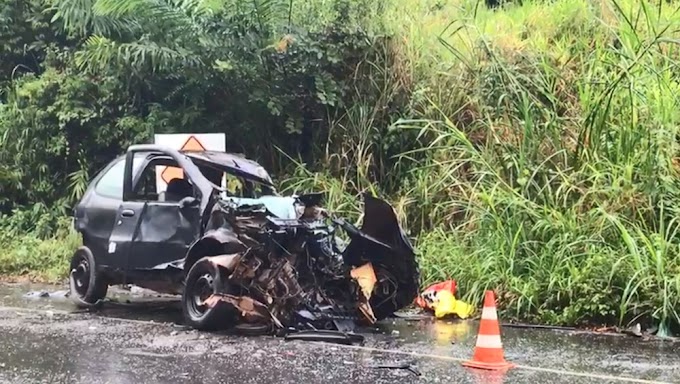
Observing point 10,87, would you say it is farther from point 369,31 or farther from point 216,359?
point 216,359

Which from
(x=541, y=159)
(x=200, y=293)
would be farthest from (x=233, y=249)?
(x=541, y=159)

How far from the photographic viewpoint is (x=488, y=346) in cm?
693

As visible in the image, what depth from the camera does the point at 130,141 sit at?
46.5ft

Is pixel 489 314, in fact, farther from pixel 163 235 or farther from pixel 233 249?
pixel 163 235

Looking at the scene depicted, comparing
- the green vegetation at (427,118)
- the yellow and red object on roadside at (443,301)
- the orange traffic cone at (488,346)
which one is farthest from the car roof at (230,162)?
the orange traffic cone at (488,346)

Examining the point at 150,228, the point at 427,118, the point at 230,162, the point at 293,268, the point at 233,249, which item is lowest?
the point at 293,268

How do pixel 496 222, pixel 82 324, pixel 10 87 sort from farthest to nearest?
1. pixel 10 87
2. pixel 496 222
3. pixel 82 324

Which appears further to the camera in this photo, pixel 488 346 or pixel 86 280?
pixel 86 280

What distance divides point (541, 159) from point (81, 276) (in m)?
5.71

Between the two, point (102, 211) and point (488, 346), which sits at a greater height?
point (102, 211)

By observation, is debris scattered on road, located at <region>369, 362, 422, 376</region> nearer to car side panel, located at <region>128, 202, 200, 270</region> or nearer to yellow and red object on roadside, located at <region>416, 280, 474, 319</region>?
yellow and red object on roadside, located at <region>416, 280, 474, 319</region>

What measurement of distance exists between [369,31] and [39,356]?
769 centimetres

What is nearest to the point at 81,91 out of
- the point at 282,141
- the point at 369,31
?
the point at 282,141

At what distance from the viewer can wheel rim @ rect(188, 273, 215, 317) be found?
8.37m
